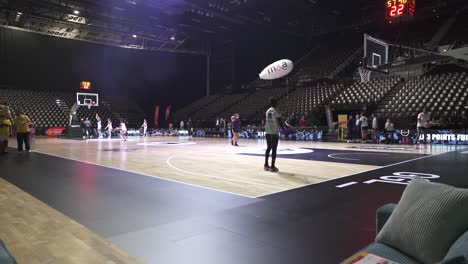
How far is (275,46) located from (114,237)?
27711 millimetres

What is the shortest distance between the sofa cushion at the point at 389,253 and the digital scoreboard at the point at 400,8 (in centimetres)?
1456

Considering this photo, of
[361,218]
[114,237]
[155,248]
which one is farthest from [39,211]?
[361,218]

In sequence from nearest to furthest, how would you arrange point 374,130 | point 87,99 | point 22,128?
point 22,128
point 374,130
point 87,99

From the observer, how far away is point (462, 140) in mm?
14180

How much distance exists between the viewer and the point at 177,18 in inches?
958

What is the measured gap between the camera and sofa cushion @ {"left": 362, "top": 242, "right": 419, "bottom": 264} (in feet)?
5.44

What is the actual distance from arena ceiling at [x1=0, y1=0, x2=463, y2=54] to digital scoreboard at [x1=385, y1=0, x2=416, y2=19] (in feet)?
36.1

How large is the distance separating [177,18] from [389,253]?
24.8 m

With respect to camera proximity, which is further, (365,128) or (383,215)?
(365,128)

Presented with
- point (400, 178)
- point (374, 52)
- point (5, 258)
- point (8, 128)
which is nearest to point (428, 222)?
point (5, 258)

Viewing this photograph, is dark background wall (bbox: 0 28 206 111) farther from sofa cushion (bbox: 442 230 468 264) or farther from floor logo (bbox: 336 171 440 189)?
sofa cushion (bbox: 442 230 468 264)

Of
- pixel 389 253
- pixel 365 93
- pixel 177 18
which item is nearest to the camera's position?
pixel 389 253

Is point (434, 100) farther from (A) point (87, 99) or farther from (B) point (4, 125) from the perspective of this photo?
(A) point (87, 99)

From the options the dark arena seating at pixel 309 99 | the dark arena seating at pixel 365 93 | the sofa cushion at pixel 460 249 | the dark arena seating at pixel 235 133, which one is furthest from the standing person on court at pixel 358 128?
the sofa cushion at pixel 460 249
